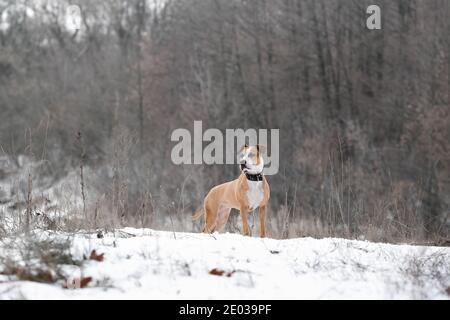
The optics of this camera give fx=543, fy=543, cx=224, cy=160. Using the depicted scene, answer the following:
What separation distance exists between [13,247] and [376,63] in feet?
74.4

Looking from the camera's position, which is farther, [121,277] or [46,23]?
[46,23]

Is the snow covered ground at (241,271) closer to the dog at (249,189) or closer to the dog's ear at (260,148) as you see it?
the dog at (249,189)

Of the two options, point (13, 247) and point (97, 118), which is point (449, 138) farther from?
point (97, 118)

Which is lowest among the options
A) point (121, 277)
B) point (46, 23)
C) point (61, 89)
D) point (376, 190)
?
point (376, 190)

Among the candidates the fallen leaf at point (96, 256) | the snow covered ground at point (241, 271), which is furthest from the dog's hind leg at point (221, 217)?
the fallen leaf at point (96, 256)

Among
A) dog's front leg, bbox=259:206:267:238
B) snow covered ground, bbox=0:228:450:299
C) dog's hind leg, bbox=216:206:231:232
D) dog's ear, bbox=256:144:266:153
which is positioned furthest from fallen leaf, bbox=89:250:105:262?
dog's hind leg, bbox=216:206:231:232

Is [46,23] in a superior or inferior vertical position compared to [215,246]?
superior

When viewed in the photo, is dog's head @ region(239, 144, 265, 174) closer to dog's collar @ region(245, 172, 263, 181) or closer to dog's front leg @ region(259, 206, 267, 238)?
dog's collar @ region(245, 172, 263, 181)

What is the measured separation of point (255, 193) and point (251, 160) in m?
0.39

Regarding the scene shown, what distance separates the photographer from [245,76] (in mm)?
26859

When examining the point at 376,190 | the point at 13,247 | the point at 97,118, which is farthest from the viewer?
the point at 97,118

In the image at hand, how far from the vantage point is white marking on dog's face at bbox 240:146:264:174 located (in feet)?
20.4
